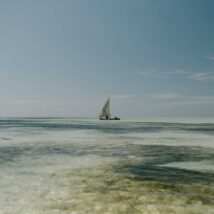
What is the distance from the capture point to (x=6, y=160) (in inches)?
992

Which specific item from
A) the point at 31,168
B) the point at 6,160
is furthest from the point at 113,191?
the point at 6,160

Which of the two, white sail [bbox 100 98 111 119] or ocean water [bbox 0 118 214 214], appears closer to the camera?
ocean water [bbox 0 118 214 214]

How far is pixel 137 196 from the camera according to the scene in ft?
44.9

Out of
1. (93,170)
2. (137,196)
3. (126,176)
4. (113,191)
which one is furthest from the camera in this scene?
(93,170)

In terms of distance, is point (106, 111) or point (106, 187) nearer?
point (106, 187)

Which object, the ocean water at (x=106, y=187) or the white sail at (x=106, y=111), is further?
the white sail at (x=106, y=111)

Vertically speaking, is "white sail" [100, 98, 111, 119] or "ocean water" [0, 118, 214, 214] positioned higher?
"white sail" [100, 98, 111, 119]

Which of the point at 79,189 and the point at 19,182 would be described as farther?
the point at 19,182

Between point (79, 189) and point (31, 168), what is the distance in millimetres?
7425

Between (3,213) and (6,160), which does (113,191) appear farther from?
(6,160)

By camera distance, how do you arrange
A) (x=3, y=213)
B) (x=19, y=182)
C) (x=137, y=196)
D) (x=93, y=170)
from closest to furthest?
(x=3, y=213) < (x=137, y=196) < (x=19, y=182) < (x=93, y=170)

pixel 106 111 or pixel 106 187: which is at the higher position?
pixel 106 111

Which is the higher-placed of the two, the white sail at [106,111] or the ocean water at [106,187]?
the white sail at [106,111]

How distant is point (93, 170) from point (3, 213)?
31.3 feet
